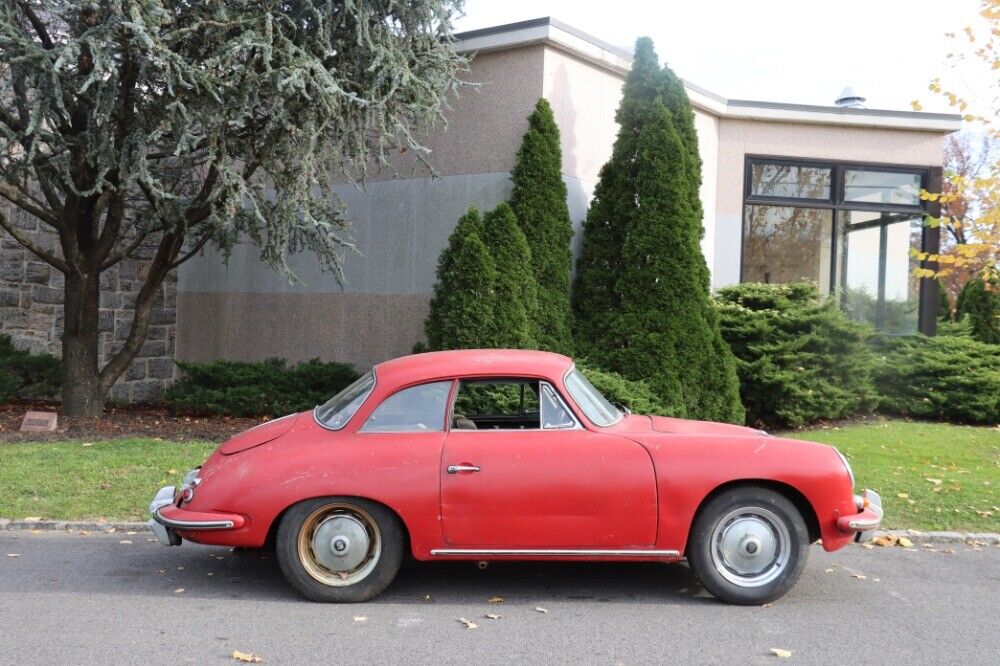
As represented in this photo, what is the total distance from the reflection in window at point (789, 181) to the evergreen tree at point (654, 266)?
3401 millimetres

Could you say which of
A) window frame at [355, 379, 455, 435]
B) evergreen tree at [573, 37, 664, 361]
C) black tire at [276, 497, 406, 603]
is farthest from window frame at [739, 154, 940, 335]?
black tire at [276, 497, 406, 603]

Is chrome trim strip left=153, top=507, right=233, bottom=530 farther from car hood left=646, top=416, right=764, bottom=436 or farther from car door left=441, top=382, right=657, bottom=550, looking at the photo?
car hood left=646, top=416, right=764, bottom=436

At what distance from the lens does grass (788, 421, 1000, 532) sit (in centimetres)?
749

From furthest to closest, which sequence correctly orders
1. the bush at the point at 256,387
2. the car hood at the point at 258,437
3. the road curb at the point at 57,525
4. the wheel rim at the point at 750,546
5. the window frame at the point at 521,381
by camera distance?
the bush at the point at 256,387
the road curb at the point at 57,525
the car hood at the point at 258,437
the window frame at the point at 521,381
the wheel rim at the point at 750,546

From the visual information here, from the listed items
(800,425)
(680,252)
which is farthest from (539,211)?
(800,425)

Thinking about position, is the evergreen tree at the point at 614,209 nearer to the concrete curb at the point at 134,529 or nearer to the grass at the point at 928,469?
the grass at the point at 928,469

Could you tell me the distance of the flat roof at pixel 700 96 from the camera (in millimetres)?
11336

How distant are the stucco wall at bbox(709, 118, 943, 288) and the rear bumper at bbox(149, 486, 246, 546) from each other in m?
10.5

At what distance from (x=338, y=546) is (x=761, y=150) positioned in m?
11.2

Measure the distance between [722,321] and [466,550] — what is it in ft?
26.0

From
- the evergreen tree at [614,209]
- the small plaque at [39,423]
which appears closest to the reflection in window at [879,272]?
the evergreen tree at [614,209]

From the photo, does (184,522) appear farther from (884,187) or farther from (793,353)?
(884,187)

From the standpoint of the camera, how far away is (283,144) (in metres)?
10.1

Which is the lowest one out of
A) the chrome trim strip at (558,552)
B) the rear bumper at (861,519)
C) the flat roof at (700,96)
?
the chrome trim strip at (558,552)
